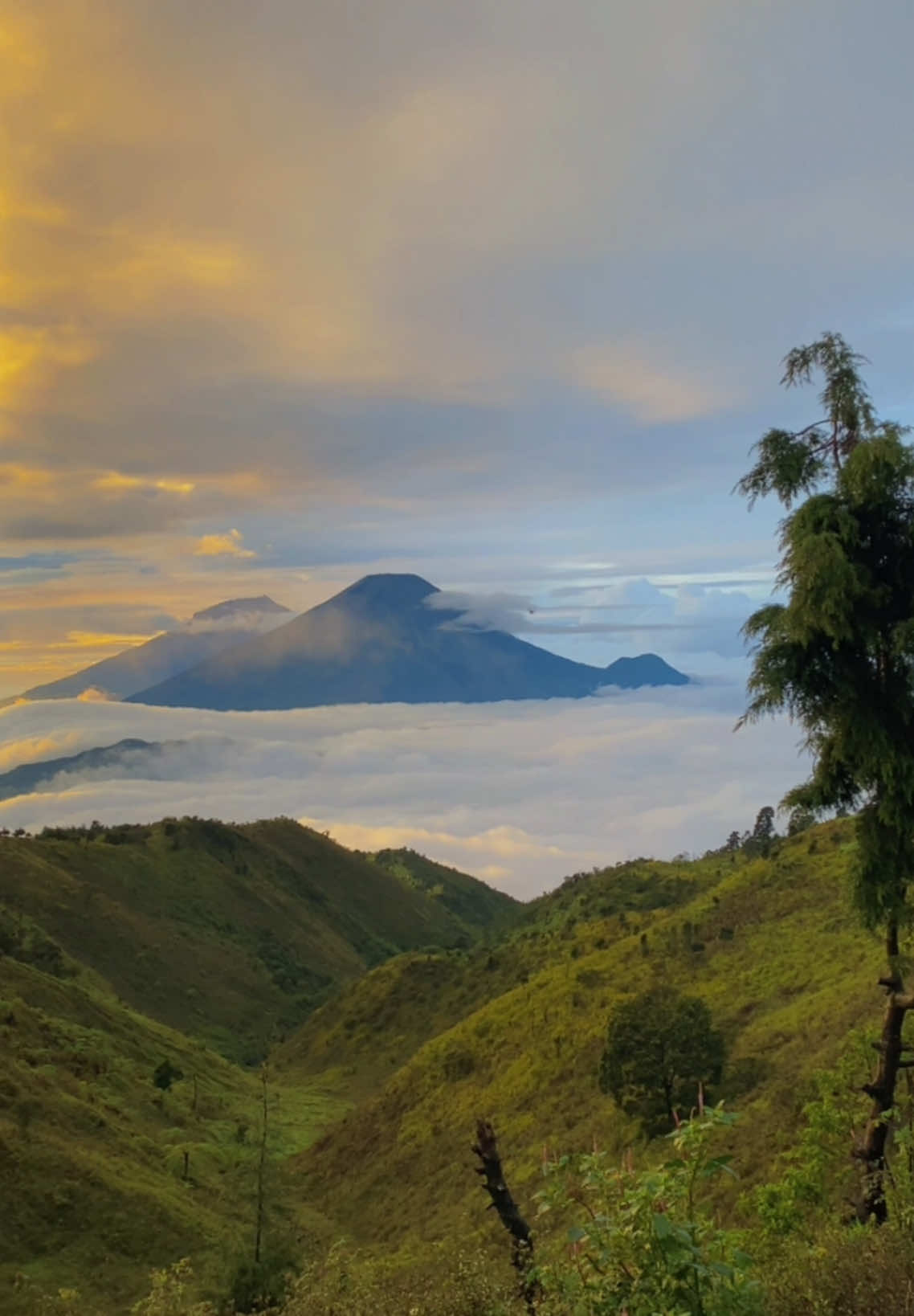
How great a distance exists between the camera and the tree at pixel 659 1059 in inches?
1077

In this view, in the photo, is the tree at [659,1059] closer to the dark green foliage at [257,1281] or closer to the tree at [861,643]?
the dark green foliage at [257,1281]

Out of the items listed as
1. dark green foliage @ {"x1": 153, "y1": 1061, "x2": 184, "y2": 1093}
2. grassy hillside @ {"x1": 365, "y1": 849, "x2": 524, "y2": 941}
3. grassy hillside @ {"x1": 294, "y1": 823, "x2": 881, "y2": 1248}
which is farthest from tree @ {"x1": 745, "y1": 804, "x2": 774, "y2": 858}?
grassy hillside @ {"x1": 365, "y1": 849, "x2": 524, "y2": 941}

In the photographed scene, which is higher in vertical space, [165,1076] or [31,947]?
[31,947]

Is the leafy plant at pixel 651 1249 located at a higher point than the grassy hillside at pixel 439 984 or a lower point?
higher

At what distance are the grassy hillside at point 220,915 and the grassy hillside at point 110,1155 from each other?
3676 centimetres

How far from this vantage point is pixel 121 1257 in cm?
2581

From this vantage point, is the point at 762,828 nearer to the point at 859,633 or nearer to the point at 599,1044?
the point at 599,1044

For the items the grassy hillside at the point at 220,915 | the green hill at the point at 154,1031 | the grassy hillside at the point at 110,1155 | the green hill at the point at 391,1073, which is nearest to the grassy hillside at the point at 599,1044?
the green hill at the point at 391,1073

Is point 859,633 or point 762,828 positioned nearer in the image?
point 859,633

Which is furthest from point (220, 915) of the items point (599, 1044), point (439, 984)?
point (599, 1044)

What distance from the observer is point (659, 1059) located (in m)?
27.8

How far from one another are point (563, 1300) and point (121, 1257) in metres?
27.7

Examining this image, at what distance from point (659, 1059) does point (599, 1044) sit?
9985 millimetres

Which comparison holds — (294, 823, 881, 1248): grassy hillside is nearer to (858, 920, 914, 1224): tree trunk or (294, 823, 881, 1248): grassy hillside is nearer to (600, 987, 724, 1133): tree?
(600, 987, 724, 1133): tree
